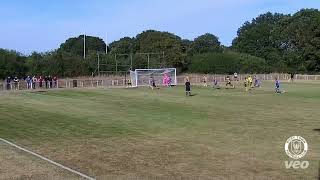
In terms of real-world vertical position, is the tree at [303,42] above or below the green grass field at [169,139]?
above

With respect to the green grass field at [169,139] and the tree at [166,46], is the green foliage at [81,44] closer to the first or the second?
the tree at [166,46]

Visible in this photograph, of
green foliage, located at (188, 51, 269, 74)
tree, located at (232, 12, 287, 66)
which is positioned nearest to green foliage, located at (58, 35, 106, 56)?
tree, located at (232, 12, 287, 66)

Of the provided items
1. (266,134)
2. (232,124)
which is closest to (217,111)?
(232,124)

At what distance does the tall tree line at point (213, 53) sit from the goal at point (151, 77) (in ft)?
60.2

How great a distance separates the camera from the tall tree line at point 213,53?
81000 millimetres

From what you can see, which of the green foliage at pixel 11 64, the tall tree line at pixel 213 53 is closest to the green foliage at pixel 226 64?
the tall tree line at pixel 213 53

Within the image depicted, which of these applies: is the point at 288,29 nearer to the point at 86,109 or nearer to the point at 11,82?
the point at 11,82

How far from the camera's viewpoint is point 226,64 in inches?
4048

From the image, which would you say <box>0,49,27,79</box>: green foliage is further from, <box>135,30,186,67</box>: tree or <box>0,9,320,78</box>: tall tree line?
<box>135,30,186,67</box>: tree

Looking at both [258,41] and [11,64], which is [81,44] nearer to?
[258,41]

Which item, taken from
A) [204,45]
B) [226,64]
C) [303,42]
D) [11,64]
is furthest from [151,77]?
[204,45]

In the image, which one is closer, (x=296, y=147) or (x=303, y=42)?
(x=296, y=147)

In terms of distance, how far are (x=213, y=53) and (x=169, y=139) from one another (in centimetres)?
9111

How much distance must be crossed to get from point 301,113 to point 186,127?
8.54 m
